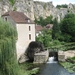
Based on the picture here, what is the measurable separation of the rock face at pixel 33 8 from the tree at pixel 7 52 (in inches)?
1443

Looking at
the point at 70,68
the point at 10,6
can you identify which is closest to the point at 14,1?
the point at 10,6

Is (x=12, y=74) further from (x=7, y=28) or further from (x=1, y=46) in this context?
(x=7, y=28)

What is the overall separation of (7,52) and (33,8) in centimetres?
7294

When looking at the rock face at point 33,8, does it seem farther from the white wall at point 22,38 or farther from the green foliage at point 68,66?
the green foliage at point 68,66

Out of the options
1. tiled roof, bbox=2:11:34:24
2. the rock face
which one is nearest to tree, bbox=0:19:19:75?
tiled roof, bbox=2:11:34:24

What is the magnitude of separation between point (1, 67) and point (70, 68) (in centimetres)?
1594

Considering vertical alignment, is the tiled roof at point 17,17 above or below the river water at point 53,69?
above

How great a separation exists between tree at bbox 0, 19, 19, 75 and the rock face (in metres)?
36.7

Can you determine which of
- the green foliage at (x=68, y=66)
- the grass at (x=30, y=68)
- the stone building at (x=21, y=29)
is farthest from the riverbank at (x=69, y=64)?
the stone building at (x=21, y=29)

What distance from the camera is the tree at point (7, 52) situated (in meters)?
16.0

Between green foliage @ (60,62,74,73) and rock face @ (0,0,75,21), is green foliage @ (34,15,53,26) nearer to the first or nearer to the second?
rock face @ (0,0,75,21)

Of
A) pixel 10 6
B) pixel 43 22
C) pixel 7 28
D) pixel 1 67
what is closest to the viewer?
pixel 1 67

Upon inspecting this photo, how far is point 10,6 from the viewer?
5762 cm

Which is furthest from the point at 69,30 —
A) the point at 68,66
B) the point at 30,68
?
the point at 30,68
